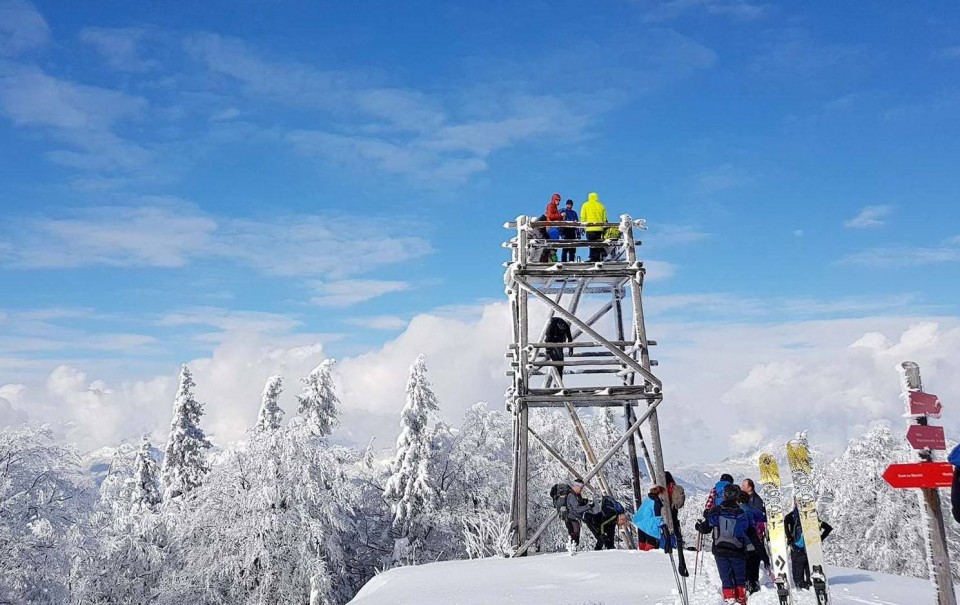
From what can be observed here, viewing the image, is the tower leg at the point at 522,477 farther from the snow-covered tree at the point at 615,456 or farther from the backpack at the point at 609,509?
the snow-covered tree at the point at 615,456

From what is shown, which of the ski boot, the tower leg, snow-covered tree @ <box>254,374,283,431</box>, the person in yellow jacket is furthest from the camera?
snow-covered tree @ <box>254,374,283,431</box>

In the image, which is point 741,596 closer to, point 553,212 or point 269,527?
point 553,212

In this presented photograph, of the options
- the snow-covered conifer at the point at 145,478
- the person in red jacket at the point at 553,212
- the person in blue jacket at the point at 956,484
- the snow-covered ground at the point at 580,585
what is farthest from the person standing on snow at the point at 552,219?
the snow-covered conifer at the point at 145,478

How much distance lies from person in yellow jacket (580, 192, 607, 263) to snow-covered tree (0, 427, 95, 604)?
1609 cm

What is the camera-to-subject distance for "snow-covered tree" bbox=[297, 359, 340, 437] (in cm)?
3138

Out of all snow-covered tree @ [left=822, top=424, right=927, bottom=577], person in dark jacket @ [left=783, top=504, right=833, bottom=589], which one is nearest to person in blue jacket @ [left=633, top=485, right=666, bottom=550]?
person in dark jacket @ [left=783, top=504, right=833, bottom=589]

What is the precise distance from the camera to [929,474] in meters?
6.57

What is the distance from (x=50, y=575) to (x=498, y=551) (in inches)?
515

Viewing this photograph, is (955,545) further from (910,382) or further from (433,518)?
(910,382)

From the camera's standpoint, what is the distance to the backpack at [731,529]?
27.7 ft

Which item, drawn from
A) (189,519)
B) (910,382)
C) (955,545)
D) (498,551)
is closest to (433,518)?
(189,519)

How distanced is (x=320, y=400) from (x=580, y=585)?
24.4m

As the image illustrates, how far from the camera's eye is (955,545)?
2920 centimetres

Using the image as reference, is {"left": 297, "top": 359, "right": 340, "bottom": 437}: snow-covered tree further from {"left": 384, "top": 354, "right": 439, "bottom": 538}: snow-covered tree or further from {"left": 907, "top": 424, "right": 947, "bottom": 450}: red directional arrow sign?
{"left": 907, "top": 424, "right": 947, "bottom": 450}: red directional arrow sign
